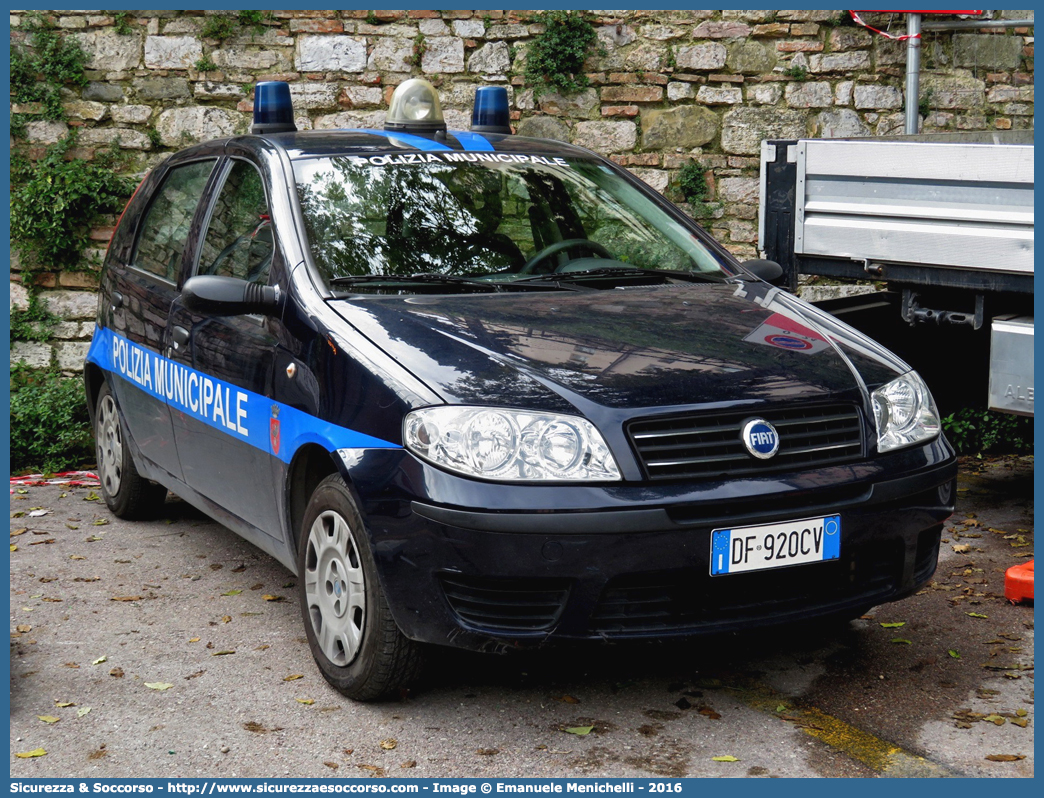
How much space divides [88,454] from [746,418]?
5.29 metres

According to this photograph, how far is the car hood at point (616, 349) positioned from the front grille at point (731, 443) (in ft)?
0.17

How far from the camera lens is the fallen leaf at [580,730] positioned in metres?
3.51

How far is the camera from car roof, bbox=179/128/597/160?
4.58 m

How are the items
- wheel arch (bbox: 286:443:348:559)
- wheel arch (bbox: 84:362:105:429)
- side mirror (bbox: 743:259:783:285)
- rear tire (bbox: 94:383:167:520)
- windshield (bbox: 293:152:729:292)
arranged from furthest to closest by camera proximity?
wheel arch (bbox: 84:362:105:429)
rear tire (bbox: 94:383:167:520)
side mirror (bbox: 743:259:783:285)
windshield (bbox: 293:152:729:292)
wheel arch (bbox: 286:443:348:559)

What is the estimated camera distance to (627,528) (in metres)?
3.21

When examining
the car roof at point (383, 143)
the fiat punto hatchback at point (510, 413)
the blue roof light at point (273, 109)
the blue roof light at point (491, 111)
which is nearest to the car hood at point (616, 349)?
the fiat punto hatchback at point (510, 413)

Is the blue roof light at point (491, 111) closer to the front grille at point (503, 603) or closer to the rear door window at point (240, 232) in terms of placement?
the rear door window at point (240, 232)

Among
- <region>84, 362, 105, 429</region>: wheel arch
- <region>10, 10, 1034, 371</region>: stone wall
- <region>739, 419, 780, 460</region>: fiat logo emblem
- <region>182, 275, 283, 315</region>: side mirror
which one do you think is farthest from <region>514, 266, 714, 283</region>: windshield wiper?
<region>10, 10, 1034, 371</region>: stone wall

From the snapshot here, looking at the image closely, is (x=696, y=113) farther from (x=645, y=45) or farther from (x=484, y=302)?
(x=484, y=302)

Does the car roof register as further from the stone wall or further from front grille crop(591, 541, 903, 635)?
the stone wall

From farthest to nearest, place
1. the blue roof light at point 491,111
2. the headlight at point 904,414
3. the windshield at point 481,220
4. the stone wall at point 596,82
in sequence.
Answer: the stone wall at point 596,82 < the blue roof light at point 491,111 < the windshield at point 481,220 < the headlight at point 904,414

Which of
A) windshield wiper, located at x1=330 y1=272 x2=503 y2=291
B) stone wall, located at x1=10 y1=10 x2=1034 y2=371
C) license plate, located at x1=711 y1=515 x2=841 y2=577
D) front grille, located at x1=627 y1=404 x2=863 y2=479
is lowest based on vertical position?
license plate, located at x1=711 y1=515 x2=841 y2=577

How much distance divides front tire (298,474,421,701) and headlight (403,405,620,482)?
0.40m
